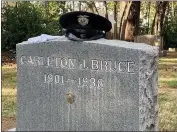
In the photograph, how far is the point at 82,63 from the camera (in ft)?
17.5

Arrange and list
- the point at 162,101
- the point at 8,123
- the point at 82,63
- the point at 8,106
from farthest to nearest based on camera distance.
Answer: the point at 162,101 < the point at 8,106 < the point at 8,123 < the point at 82,63

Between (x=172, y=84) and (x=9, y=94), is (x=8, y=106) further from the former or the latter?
(x=172, y=84)

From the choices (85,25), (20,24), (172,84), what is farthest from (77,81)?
(20,24)

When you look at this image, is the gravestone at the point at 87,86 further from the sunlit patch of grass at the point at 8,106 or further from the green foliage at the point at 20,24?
the green foliage at the point at 20,24

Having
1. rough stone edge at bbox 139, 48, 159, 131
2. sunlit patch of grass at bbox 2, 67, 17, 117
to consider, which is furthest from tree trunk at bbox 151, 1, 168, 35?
rough stone edge at bbox 139, 48, 159, 131

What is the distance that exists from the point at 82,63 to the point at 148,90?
79 centimetres

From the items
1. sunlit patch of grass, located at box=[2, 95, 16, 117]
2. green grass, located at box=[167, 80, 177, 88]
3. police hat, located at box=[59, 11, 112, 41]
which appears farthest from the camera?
green grass, located at box=[167, 80, 177, 88]

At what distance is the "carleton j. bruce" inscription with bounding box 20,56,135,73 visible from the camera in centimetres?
508

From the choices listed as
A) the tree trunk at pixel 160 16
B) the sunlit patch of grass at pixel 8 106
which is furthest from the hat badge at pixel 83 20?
the tree trunk at pixel 160 16

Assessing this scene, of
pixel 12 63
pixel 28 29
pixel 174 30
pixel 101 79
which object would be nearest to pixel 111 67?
pixel 101 79

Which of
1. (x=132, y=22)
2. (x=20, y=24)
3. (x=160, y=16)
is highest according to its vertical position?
(x=20, y=24)

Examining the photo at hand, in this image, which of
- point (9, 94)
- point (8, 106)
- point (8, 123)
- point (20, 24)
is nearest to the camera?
point (8, 123)

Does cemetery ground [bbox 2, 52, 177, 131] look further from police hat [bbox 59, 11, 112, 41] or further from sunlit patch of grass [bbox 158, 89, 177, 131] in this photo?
police hat [bbox 59, 11, 112, 41]

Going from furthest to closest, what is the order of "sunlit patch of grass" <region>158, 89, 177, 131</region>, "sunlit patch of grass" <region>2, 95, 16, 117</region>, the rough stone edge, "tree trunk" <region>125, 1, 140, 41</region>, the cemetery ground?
"tree trunk" <region>125, 1, 140, 41</region> → "sunlit patch of grass" <region>2, 95, 16, 117</region> → the cemetery ground → "sunlit patch of grass" <region>158, 89, 177, 131</region> → the rough stone edge
